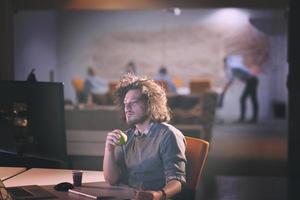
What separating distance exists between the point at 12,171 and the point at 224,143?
7094 mm

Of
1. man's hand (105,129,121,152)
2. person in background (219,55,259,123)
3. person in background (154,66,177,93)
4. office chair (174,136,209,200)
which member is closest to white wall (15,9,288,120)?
person in background (219,55,259,123)

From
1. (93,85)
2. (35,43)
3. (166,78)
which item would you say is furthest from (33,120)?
(93,85)

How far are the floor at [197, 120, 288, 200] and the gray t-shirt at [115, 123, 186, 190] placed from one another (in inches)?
132

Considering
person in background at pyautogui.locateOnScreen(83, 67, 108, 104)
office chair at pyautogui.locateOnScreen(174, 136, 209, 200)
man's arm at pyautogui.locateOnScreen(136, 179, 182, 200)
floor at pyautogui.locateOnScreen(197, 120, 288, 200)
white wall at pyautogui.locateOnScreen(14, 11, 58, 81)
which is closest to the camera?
man's arm at pyautogui.locateOnScreen(136, 179, 182, 200)

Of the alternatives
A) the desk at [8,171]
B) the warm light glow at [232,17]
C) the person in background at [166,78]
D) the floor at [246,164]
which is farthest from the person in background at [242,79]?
the desk at [8,171]

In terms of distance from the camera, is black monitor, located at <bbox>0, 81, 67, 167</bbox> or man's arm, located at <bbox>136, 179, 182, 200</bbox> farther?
black monitor, located at <bbox>0, 81, 67, 167</bbox>

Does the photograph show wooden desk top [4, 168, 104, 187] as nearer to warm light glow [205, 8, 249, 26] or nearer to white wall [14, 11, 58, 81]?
white wall [14, 11, 58, 81]

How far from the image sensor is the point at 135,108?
2.60 metres

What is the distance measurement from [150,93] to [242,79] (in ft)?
34.8

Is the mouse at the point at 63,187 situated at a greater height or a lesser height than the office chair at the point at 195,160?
lesser

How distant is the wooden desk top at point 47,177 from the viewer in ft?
10.4

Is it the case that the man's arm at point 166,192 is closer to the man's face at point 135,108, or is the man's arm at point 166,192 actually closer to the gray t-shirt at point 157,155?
the gray t-shirt at point 157,155

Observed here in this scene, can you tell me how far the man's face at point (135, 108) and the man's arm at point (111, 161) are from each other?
0.12 m

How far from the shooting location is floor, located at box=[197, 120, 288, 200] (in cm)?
623
